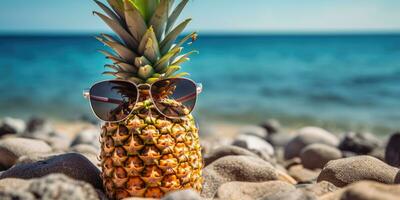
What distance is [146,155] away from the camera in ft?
12.9

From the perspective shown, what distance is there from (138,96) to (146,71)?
235mm

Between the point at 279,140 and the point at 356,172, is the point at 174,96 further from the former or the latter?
the point at 279,140

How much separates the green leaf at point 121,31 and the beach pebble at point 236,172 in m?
1.62

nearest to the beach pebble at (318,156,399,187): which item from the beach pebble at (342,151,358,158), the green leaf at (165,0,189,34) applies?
the green leaf at (165,0,189,34)

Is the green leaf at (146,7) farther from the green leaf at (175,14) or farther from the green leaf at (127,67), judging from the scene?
the green leaf at (127,67)

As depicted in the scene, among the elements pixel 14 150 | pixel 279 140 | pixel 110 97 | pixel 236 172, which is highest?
pixel 110 97

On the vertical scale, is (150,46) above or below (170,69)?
above

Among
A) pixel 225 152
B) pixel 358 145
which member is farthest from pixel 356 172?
pixel 358 145

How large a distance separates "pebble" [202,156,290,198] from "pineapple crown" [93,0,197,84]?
128 centimetres

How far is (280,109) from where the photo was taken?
1947 centimetres

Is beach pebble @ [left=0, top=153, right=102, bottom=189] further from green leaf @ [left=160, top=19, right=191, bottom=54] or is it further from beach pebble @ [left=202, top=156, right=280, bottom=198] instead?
green leaf @ [left=160, top=19, right=191, bottom=54]

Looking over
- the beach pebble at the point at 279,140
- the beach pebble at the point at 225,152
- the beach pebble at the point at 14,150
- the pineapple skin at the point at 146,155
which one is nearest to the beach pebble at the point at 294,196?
the pineapple skin at the point at 146,155

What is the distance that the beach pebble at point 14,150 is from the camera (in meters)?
6.14

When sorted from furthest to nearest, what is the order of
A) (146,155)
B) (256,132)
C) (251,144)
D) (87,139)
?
(256,132), (87,139), (251,144), (146,155)
